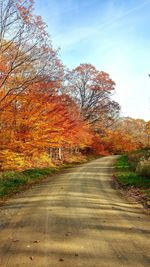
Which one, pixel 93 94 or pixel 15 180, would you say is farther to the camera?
pixel 93 94

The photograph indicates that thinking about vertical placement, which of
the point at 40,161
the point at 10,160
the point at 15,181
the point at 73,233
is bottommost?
the point at 73,233

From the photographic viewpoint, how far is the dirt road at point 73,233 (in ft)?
17.6

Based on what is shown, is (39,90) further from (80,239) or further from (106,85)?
(106,85)

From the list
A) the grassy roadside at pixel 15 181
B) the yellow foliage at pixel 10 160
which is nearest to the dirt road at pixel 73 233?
the grassy roadside at pixel 15 181

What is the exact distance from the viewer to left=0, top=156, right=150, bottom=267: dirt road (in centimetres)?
536

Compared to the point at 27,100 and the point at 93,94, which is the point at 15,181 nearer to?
the point at 27,100

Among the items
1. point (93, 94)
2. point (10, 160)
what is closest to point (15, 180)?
point (10, 160)

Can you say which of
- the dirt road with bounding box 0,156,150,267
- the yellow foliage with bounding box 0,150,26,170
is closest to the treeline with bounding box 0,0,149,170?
the yellow foliage with bounding box 0,150,26,170

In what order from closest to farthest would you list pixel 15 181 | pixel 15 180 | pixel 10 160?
pixel 15 181, pixel 15 180, pixel 10 160

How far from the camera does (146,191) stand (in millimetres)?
13766

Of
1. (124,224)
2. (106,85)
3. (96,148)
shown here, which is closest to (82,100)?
(106,85)

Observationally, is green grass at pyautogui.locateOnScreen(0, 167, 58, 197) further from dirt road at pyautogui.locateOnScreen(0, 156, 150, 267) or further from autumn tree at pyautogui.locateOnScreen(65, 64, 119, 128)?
autumn tree at pyautogui.locateOnScreen(65, 64, 119, 128)

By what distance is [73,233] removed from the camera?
→ 699 centimetres

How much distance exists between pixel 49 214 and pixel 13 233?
204cm
